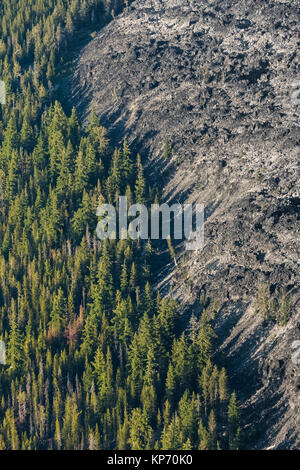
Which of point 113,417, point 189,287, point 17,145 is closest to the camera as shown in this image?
point 113,417

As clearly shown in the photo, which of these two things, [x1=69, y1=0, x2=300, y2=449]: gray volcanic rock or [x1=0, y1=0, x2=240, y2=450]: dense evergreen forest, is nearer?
[x1=0, y1=0, x2=240, y2=450]: dense evergreen forest

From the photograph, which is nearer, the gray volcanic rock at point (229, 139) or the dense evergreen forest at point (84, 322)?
the dense evergreen forest at point (84, 322)

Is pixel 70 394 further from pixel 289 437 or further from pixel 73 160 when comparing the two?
pixel 73 160

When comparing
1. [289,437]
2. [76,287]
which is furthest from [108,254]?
[289,437]
